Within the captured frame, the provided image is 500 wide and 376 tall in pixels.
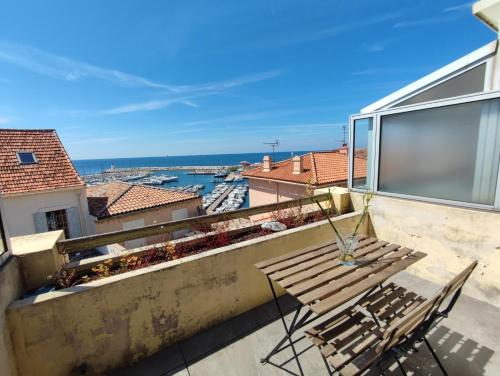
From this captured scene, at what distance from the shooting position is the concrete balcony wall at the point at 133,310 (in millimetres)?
1844

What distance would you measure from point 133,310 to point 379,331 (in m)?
2.19

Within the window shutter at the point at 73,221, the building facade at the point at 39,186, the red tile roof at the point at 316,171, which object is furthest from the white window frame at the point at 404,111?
the window shutter at the point at 73,221

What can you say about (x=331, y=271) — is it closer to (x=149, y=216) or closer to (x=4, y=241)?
(x=4, y=241)

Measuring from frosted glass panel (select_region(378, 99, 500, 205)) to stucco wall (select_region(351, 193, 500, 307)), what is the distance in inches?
8.7

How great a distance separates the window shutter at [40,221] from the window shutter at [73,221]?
961mm

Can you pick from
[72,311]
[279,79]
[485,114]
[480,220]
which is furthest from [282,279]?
[279,79]

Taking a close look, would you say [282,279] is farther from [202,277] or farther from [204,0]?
[204,0]

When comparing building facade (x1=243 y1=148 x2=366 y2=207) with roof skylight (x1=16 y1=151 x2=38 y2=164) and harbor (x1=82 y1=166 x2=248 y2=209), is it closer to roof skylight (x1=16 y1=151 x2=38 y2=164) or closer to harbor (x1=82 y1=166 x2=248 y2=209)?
harbor (x1=82 y1=166 x2=248 y2=209)

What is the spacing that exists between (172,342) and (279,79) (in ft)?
75.8

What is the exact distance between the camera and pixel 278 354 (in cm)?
228

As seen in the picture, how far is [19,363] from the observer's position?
5.89 ft

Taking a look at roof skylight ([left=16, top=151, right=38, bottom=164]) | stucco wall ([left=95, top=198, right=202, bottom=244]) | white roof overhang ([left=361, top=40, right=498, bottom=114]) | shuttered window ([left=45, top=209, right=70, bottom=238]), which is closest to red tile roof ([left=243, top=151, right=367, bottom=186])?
stucco wall ([left=95, top=198, right=202, bottom=244])

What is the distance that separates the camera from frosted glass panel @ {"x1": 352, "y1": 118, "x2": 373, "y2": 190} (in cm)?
421

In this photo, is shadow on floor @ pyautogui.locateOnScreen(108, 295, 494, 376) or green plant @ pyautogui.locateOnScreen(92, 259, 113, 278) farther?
green plant @ pyautogui.locateOnScreen(92, 259, 113, 278)
